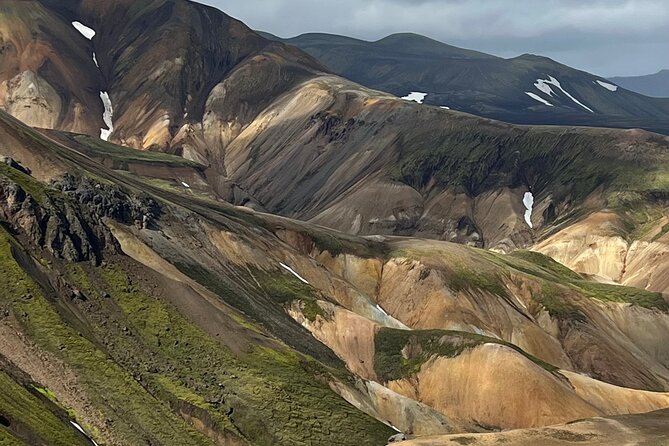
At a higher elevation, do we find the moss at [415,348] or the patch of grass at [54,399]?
the patch of grass at [54,399]

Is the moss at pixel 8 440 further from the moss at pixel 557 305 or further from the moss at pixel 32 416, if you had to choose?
the moss at pixel 557 305

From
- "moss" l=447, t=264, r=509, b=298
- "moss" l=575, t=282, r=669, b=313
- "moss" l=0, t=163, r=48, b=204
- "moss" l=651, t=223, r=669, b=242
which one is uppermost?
"moss" l=0, t=163, r=48, b=204

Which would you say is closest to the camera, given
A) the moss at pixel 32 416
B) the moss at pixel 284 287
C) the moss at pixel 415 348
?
the moss at pixel 32 416

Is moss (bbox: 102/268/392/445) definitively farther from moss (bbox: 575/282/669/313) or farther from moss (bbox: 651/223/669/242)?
moss (bbox: 651/223/669/242)

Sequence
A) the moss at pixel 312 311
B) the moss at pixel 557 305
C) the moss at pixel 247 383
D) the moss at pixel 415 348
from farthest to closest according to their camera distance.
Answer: the moss at pixel 557 305
the moss at pixel 312 311
the moss at pixel 415 348
the moss at pixel 247 383

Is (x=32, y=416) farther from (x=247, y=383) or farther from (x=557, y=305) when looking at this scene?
(x=557, y=305)

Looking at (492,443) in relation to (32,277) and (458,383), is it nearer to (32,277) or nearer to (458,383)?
(458,383)

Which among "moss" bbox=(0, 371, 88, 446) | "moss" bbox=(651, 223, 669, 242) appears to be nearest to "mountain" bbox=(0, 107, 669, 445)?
"moss" bbox=(0, 371, 88, 446)

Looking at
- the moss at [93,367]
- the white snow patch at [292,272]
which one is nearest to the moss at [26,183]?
the moss at [93,367]
